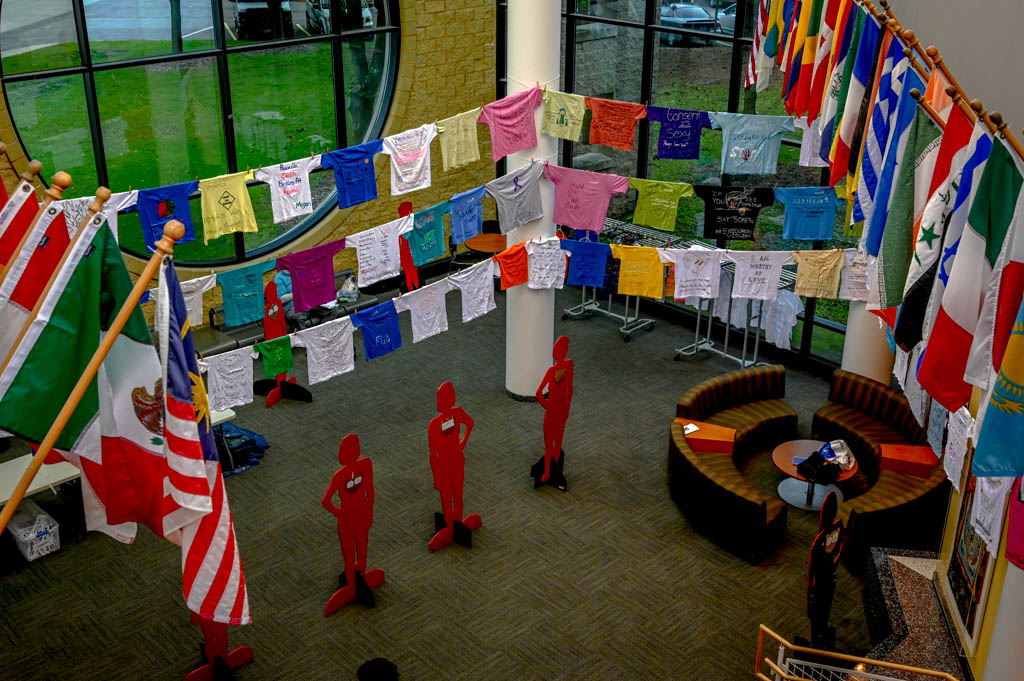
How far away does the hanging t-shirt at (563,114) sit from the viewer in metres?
10.8

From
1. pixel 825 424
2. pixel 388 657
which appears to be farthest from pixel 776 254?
pixel 388 657

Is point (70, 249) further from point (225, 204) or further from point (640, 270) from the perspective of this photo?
point (640, 270)

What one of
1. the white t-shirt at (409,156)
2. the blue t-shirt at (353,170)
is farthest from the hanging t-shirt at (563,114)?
the blue t-shirt at (353,170)

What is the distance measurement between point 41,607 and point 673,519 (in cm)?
561

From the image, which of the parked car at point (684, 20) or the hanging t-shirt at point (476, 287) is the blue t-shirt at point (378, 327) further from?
the parked car at point (684, 20)

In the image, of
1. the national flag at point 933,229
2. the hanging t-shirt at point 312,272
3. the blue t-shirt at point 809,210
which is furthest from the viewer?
the blue t-shirt at point 809,210

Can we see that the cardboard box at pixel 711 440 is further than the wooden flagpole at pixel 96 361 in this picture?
Yes

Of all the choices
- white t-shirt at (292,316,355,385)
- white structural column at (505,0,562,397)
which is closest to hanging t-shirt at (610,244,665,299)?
white structural column at (505,0,562,397)

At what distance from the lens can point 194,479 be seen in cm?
490

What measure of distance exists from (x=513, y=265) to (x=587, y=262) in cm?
80

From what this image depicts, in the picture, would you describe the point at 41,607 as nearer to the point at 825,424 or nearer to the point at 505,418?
the point at 505,418

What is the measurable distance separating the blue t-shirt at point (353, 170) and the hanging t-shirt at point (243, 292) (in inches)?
43.6

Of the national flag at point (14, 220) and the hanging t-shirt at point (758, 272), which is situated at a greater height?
the national flag at point (14, 220)

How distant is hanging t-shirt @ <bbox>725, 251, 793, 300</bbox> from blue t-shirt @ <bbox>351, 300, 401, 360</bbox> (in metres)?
3.55
